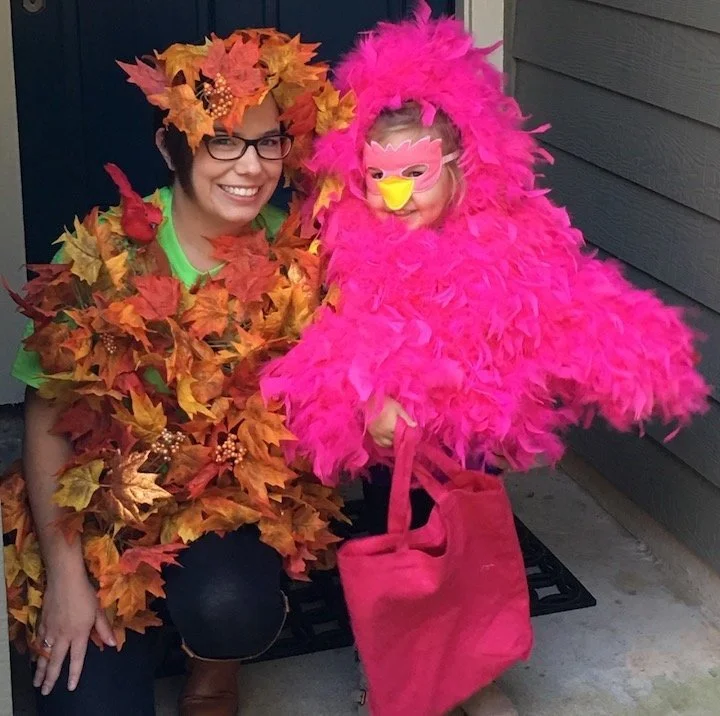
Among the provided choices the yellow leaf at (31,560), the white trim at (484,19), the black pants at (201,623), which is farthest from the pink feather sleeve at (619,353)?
the white trim at (484,19)

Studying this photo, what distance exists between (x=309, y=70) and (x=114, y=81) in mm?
1344

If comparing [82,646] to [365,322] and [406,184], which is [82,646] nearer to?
[365,322]

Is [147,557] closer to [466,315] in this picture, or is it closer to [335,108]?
[466,315]

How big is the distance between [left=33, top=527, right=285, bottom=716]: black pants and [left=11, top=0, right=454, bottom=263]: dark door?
157cm

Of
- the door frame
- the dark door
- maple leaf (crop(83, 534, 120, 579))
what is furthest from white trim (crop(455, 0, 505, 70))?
maple leaf (crop(83, 534, 120, 579))

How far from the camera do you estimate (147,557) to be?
2291mm

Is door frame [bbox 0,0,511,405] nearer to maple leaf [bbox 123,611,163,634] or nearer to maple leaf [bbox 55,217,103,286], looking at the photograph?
maple leaf [bbox 55,217,103,286]

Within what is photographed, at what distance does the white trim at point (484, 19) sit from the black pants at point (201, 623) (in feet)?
6.21

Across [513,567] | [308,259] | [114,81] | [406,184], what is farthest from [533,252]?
[114,81]

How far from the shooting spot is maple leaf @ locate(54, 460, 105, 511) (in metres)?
2.31

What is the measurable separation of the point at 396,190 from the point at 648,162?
975 millimetres

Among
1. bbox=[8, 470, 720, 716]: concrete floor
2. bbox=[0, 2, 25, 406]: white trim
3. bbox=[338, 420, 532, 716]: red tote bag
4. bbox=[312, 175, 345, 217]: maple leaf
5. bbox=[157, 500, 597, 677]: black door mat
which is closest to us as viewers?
bbox=[338, 420, 532, 716]: red tote bag

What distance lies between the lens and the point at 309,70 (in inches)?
93.7

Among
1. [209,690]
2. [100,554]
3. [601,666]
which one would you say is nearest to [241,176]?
[100,554]
